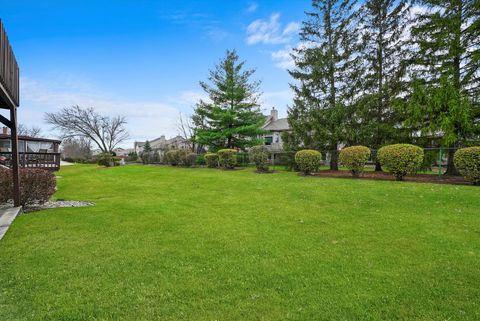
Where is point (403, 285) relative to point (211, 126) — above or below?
below

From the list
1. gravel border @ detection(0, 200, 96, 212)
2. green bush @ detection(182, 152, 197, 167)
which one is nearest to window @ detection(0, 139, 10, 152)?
green bush @ detection(182, 152, 197, 167)

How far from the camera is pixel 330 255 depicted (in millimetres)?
3510

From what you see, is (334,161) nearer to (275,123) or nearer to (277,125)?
(277,125)

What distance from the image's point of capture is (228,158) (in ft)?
59.0

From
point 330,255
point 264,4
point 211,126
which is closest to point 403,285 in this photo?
point 330,255

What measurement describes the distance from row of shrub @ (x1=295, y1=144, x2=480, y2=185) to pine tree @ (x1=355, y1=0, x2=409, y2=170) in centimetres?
350

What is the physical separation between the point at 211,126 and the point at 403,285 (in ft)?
69.8

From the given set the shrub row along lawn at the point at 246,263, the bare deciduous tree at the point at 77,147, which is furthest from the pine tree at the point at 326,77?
the bare deciduous tree at the point at 77,147

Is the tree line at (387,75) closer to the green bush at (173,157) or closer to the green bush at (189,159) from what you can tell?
the green bush at (189,159)

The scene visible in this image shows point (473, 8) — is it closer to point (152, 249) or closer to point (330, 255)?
point (330, 255)

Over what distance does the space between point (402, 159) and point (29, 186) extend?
43.3ft

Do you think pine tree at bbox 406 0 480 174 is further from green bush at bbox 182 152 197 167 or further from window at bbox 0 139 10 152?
window at bbox 0 139 10 152

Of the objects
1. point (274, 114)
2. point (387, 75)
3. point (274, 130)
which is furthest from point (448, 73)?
point (274, 114)

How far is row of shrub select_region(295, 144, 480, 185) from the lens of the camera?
840 cm
